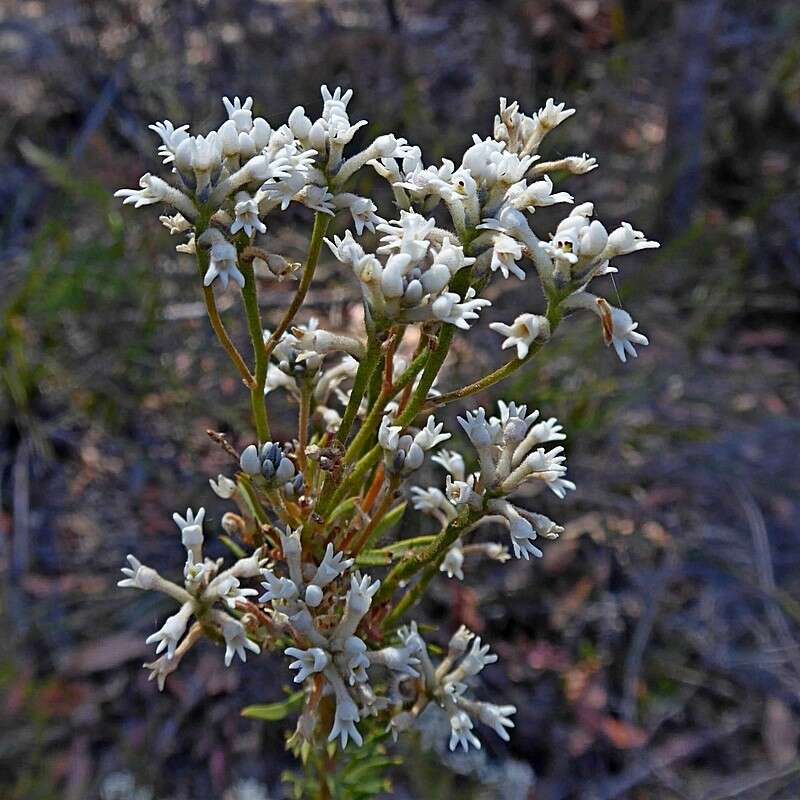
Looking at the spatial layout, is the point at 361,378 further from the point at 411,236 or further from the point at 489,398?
the point at 489,398

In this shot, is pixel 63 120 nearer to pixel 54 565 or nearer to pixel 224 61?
pixel 224 61

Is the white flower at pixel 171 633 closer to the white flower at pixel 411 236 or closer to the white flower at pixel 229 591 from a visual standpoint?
the white flower at pixel 229 591

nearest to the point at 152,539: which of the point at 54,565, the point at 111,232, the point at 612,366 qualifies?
the point at 54,565

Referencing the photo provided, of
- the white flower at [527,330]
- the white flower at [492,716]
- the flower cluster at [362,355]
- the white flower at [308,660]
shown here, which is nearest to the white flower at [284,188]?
the flower cluster at [362,355]

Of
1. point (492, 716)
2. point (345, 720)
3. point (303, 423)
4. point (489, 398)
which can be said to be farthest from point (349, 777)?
point (489, 398)

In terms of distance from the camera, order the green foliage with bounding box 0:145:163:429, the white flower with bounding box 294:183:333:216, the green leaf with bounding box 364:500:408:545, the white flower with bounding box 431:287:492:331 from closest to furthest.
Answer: the white flower with bounding box 431:287:492:331
the white flower with bounding box 294:183:333:216
the green leaf with bounding box 364:500:408:545
the green foliage with bounding box 0:145:163:429

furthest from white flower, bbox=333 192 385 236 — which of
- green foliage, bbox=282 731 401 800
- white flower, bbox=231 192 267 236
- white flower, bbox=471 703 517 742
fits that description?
green foliage, bbox=282 731 401 800

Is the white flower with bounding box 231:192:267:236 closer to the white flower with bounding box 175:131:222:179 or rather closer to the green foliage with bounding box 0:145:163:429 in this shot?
the white flower with bounding box 175:131:222:179

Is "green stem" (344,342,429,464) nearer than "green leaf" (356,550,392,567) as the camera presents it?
Yes
